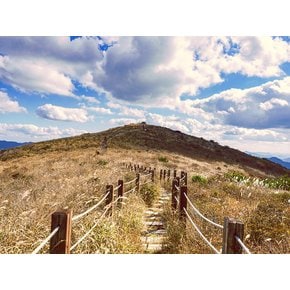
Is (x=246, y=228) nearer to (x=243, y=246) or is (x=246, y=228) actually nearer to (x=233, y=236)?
(x=233, y=236)

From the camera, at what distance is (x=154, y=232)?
27.1 feet

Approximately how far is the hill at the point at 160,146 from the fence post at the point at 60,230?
151ft

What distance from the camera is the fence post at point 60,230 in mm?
4160

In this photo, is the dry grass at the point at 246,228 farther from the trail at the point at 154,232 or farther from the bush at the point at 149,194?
the bush at the point at 149,194

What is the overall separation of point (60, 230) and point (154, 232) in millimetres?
4275

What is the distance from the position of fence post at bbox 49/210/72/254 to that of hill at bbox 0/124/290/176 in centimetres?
4592

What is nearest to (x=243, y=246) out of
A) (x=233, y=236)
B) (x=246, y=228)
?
(x=233, y=236)

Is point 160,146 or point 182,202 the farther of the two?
point 160,146

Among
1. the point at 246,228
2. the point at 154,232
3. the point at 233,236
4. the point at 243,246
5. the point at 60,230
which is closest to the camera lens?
the point at 243,246

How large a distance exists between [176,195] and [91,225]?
4.64 meters

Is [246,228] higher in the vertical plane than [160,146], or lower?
lower

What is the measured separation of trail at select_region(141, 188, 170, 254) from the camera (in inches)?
276
